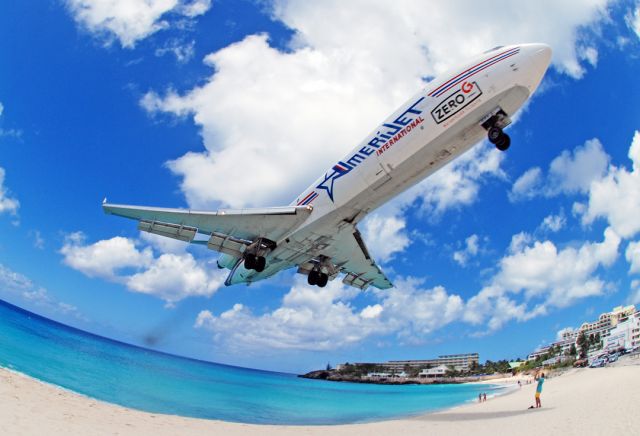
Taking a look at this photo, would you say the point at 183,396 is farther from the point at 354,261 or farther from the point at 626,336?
the point at 626,336

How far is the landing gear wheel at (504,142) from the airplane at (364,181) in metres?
0.04

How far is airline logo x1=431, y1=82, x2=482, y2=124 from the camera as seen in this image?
51.4 ft

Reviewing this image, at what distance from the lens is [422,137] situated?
1708cm

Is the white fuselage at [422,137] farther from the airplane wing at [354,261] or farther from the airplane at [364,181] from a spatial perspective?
the airplane wing at [354,261]

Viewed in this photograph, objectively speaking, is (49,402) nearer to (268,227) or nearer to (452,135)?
(268,227)

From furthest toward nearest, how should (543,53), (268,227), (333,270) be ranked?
(333,270)
(268,227)
(543,53)

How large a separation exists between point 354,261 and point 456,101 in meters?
15.2

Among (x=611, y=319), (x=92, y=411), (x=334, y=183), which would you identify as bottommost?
(x=92, y=411)

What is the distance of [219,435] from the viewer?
67.5ft

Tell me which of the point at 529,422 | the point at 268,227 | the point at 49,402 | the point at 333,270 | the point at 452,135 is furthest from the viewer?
the point at 333,270

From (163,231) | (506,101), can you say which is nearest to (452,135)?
(506,101)

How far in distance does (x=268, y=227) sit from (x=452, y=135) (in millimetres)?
11536

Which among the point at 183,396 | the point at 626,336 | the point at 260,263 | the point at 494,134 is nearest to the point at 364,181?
Answer: the point at 494,134

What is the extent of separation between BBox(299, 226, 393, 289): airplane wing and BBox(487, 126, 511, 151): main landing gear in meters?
9.27
